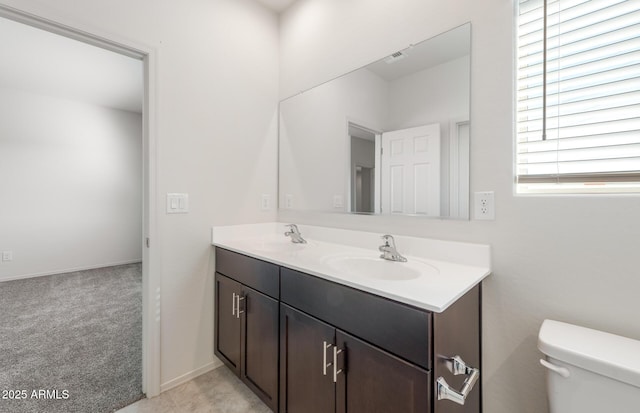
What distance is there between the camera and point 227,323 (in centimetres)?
172

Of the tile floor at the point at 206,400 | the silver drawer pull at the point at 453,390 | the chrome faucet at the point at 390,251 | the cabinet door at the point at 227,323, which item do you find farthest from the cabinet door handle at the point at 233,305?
the silver drawer pull at the point at 453,390

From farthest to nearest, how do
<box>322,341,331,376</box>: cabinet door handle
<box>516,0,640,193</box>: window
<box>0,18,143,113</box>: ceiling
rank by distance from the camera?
<box>0,18,143,113</box>: ceiling
<box>322,341,331,376</box>: cabinet door handle
<box>516,0,640,193</box>: window

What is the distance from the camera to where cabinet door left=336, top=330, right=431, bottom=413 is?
2.71 ft

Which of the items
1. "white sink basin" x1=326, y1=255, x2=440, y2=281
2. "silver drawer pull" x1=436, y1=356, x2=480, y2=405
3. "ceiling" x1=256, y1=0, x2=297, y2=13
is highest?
"ceiling" x1=256, y1=0, x2=297, y2=13

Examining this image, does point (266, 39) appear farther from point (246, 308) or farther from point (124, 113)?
point (124, 113)

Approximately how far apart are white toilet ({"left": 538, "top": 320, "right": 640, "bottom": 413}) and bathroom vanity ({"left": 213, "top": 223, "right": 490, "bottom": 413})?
235mm

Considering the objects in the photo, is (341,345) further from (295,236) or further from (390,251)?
(295,236)

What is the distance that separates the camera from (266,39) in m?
2.13

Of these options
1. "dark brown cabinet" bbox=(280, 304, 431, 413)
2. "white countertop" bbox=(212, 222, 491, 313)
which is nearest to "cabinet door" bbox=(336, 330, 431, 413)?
"dark brown cabinet" bbox=(280, 304, 431, 413)

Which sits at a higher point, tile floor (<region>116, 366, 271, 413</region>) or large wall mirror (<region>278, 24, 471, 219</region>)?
large wall mirror (<region>278, 24, 471, 219</region>)

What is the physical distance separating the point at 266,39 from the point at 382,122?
1271mm

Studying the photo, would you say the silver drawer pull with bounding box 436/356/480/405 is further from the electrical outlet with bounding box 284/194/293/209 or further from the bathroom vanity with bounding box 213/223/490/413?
the electrical outlet with bounding box 284/194/293/209

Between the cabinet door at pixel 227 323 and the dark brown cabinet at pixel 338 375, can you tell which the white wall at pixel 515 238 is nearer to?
the dark brown cabinet at pixel 338 375

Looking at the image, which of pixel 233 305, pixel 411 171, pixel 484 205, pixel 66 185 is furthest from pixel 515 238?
pixel 66 185
